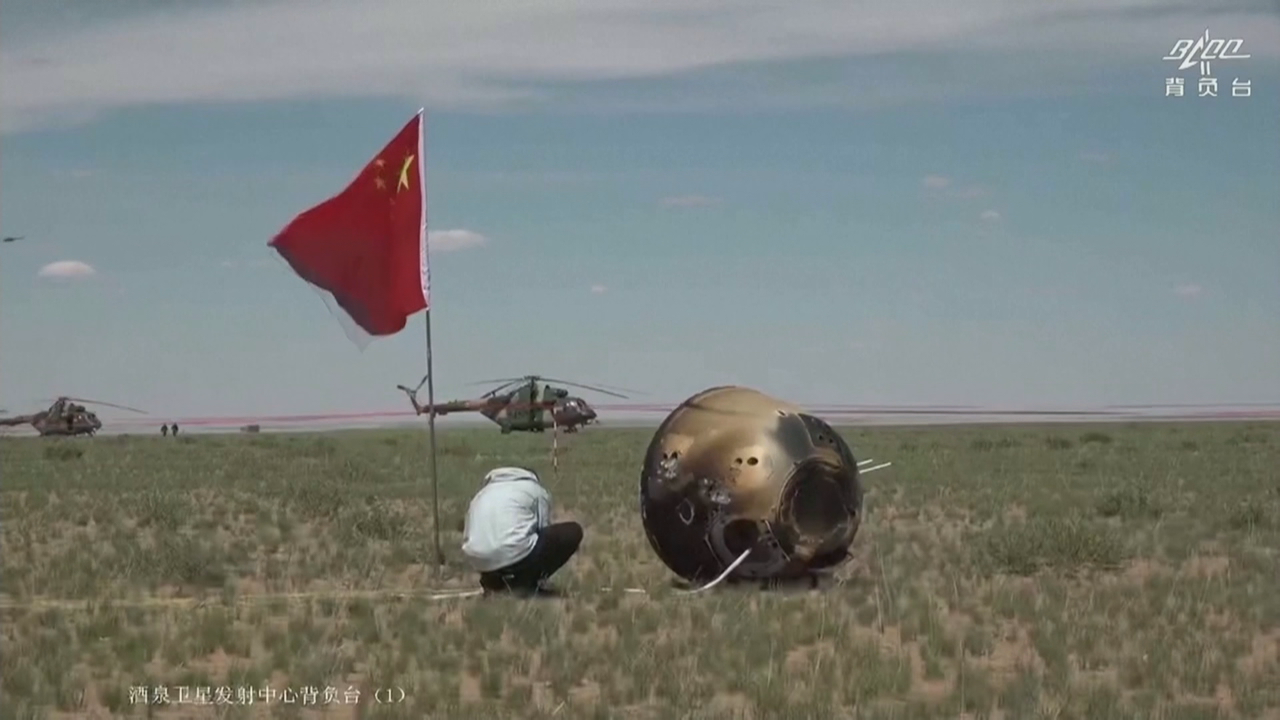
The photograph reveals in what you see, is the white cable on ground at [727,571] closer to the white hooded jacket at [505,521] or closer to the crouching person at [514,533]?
the crouching person at [514,533]

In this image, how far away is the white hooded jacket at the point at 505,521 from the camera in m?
13.9

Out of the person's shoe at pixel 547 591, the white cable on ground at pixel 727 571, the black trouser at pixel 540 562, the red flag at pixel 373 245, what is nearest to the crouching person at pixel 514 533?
the black trouser at pixel 540 562

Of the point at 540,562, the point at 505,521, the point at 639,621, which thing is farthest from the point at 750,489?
the point at 505,521

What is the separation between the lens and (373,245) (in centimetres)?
1545

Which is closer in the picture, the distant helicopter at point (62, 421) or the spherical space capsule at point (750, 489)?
Result: the spherical space capsule at point (750, 489)

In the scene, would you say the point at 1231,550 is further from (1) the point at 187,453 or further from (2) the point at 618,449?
(1) the point at 187,453

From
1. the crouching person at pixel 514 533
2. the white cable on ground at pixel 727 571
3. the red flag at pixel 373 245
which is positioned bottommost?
the white cable on ground at pixel 727 571

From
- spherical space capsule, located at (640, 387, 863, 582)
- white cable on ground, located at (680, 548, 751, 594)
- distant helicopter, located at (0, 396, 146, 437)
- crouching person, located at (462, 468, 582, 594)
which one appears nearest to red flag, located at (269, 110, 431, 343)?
crouching person, located at (462, 468, 582, 594)

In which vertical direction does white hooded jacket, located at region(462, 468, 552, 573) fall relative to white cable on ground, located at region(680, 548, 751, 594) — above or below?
above

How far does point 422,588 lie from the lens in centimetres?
1566

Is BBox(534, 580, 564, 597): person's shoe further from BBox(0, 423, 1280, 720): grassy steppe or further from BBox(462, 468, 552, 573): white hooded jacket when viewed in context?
BBox(462, 468, 552, 573): white hooded jacket

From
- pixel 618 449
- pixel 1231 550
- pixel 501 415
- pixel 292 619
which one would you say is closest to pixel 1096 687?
pixel 292 619

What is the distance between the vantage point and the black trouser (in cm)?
1412

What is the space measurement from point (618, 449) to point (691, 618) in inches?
1404
